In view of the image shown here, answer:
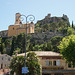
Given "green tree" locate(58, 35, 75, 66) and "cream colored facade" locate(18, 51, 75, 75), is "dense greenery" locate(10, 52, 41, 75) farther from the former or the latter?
"cream colored facade" locate(18, 51, 75, 75)

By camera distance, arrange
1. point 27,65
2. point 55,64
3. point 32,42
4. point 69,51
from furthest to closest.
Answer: point 32,42
point 55,64
point 69,51
point 27,65

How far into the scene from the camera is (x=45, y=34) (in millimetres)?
114562

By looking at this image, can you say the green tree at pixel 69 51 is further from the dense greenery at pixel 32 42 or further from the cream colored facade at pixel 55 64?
the dense greenery at pixel 32 42

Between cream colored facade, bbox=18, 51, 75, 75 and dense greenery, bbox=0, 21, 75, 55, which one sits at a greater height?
dense greenery, bbox=0, 21, 75, 55

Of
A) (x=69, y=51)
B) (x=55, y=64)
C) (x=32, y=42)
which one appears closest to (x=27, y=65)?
(x=69, y=51)

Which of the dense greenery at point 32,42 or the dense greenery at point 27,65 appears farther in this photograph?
the dense greenery at point 32,42

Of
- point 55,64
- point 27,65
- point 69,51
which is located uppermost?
point 69,51

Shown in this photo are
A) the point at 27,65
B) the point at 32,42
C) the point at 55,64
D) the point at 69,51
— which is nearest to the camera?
the point at 27,65

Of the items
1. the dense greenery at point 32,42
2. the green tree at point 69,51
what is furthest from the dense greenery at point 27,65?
the dense greenery at point 32,42

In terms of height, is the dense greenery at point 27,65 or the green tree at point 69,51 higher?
the green tree at point 69,51

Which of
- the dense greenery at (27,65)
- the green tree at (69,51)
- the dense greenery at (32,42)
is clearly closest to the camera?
the dense greenery at (27,65)

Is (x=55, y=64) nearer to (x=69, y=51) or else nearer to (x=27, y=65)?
(x=69, y=51)

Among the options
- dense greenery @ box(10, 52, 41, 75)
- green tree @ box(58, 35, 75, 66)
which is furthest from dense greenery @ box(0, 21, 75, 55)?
dense greenery @ box(10, 52, 41, 75)

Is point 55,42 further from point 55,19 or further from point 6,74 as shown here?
point 55,19
